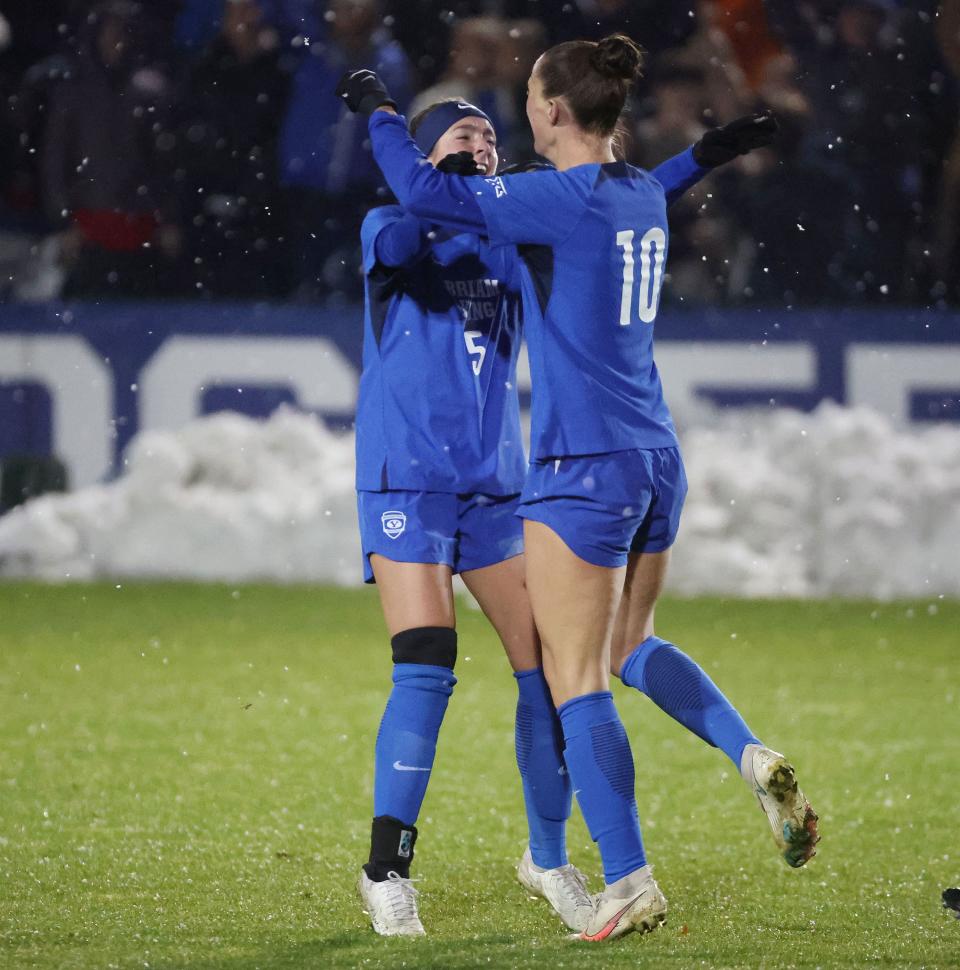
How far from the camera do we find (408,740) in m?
3.59

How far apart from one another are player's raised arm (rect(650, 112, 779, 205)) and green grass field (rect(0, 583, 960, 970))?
1.55 metres

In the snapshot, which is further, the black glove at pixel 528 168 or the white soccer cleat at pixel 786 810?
the black glove at pixel 528 168

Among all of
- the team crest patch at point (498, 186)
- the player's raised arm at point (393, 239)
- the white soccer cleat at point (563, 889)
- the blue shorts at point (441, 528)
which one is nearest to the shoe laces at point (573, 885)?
the white soccer cleat at point (563, 889)

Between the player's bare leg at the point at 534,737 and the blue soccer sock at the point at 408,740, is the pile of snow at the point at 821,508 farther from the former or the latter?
the blue soccer sock at the point at 408,740

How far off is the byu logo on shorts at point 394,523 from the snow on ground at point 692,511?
17.3 ft

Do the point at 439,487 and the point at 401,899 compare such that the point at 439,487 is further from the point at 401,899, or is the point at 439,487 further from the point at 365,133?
the point at 365,133

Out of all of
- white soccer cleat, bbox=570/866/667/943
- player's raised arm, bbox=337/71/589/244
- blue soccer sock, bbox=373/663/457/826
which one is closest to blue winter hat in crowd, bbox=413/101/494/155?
player's raised arm, bbox=337/71/589/244

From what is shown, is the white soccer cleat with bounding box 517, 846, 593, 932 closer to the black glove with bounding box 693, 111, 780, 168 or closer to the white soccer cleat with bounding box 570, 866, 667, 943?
the white soccer cleat with bounding box 570, 866, 667, 943

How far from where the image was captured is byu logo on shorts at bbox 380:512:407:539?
11.9 ft

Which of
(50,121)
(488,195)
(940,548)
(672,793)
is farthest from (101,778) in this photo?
(50,121)

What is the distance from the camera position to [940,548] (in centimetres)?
869

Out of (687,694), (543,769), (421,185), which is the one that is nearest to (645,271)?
(421,185)

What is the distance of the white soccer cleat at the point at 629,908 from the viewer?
3320 millimetres

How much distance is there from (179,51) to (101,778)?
20.1 ft
